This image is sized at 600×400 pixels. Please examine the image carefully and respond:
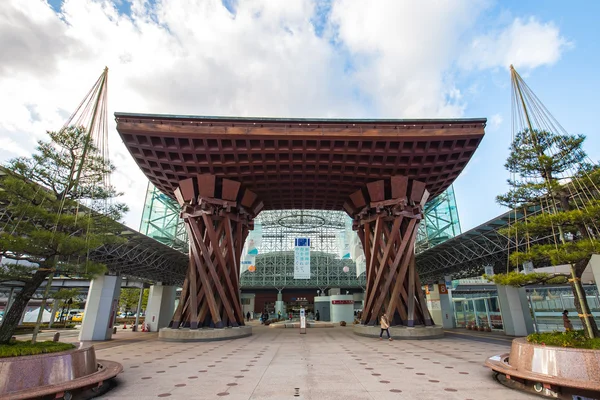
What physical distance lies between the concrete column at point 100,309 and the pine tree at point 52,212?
12148 millimetres

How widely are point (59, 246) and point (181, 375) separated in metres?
4.27

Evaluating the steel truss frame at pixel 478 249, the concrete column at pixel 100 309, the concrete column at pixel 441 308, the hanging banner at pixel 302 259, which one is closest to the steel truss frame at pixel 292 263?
the hanging banner at pixel 302 259

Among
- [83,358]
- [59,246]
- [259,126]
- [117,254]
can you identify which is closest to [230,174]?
[259,126]

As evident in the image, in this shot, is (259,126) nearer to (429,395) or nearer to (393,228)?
(393,228)

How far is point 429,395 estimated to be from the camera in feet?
18.2

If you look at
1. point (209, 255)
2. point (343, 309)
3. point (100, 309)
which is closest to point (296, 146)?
point (209, 255)

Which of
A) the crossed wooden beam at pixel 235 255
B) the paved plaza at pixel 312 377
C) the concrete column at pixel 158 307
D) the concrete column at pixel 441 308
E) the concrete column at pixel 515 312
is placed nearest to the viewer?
the paved plaza at pixel 312 377

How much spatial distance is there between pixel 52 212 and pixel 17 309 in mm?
2293

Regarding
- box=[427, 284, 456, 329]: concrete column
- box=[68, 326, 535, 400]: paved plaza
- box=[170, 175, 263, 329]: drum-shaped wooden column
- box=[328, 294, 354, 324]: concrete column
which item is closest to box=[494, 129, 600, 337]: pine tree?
box=[68, 326, 535, 400]: paved plaza

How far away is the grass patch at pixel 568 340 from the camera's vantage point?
19.5 ft

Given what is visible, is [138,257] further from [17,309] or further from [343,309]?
[343,309]

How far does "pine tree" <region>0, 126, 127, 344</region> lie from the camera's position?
6.89m

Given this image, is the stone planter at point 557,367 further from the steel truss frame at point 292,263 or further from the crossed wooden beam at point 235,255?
the steel truss frame at point 292,263

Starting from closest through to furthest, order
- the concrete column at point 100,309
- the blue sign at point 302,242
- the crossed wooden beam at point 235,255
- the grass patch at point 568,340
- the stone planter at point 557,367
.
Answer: the stone planter at point 557,367 → the grass patch at point 568,340 → the crossed wooden beam at point 235,255 → the concrete column at point 100,309 → the blue sign at point 302,242
